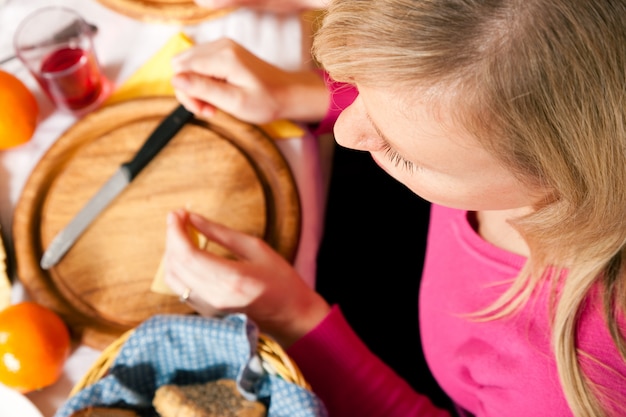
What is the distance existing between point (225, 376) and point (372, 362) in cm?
20

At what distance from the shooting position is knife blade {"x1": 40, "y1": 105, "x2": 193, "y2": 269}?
0.74 metres

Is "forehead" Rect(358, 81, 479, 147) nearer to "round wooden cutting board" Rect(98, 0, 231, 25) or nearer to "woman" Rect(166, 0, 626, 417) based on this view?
"woman" Rect(166, 0, 626, 417)

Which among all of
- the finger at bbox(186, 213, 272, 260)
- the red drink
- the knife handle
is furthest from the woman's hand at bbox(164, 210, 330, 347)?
the red drink

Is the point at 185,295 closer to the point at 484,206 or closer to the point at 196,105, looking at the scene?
the point at 196,105

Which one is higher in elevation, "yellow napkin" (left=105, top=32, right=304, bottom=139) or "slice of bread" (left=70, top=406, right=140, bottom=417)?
"yellow napkin" (left=105, top=32, right=304, bottom=139)

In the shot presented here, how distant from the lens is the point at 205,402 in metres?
0.62

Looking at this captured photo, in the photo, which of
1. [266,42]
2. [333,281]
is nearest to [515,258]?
[266,42]

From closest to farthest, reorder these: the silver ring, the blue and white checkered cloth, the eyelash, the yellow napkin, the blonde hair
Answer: the blonde hair
the eyelash
the blue and white checkered cloth
the silver ring
the yellow napkin

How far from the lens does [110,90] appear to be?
82cm

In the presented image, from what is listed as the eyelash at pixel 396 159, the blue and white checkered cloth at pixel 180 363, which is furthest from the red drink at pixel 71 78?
the eyelash at pixel 396 159

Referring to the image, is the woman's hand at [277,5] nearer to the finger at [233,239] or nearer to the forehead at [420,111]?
the finger at [233,239]

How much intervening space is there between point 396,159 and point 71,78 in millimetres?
480

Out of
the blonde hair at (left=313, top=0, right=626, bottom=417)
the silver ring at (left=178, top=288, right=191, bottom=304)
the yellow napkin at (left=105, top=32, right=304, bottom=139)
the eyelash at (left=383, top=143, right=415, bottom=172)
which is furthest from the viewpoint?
the yellow napkin at (left=105, top=32, right=304, bottom=139)

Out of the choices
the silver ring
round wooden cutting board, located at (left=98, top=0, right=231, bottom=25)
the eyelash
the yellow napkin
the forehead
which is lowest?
the silver ring
